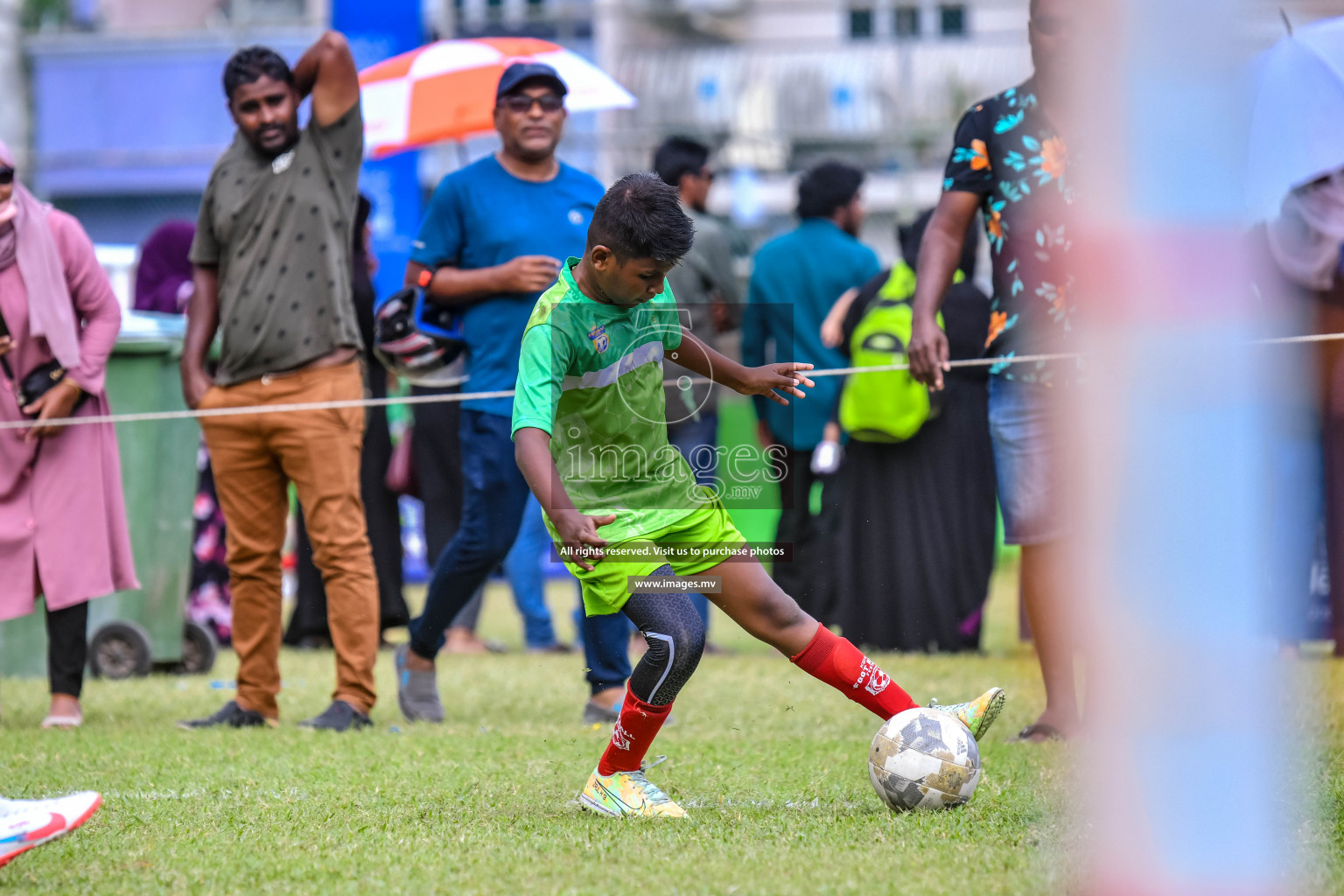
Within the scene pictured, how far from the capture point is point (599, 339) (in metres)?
3.87

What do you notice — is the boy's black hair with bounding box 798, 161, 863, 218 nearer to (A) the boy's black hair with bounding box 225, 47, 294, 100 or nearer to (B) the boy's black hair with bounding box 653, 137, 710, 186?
(B) the boy's black hair with bounding box 653, 137, 710, 186

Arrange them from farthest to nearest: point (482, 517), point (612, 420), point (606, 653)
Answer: point (482, 517) < point (606, 653) < point (612, 420)

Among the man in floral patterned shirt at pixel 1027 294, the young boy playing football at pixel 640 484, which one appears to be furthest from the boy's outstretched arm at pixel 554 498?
the man in floral patterned shirt at pixel 1027 294

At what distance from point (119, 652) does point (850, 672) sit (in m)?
4.43

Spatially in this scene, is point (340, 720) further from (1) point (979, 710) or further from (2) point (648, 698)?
(1) point (979, 710)

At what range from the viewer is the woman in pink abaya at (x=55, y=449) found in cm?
564

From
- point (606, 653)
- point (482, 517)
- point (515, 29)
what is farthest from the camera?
point (515, 29)

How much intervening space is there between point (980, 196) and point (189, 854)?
2.96m

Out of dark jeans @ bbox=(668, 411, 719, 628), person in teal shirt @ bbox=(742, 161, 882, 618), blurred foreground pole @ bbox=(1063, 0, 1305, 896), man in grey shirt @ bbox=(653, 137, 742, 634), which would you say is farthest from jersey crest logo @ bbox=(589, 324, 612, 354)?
person in teal shirt @ bbox=(742, 161, 882, 618)

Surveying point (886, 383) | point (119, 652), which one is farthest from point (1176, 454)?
point (119, 652)

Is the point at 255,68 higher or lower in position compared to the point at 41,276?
higher

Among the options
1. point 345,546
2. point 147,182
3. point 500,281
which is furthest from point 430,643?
point 147,182

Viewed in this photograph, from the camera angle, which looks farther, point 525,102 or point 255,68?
point 525,102

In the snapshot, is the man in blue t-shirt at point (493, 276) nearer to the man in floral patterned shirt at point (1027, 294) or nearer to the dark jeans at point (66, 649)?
the dark jeans at point (66, 649)
